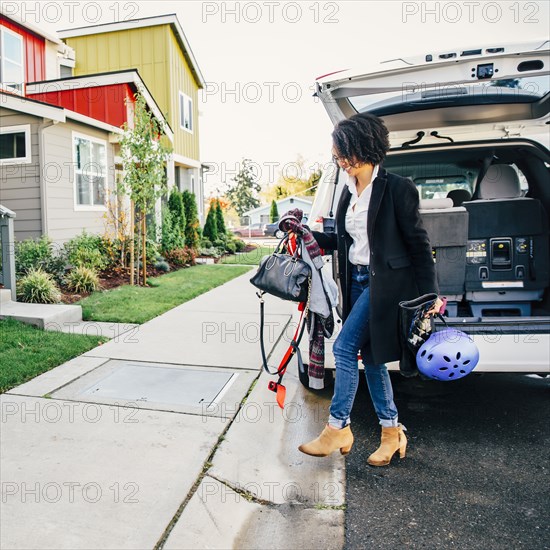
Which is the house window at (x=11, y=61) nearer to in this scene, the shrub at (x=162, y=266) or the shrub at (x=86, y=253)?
the shrub at (x=86, y=253)

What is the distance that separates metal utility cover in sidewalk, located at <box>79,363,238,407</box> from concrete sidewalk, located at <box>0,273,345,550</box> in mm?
14

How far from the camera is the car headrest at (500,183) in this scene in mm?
4457

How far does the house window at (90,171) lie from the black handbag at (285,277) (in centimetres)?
830

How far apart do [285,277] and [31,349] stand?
293cm

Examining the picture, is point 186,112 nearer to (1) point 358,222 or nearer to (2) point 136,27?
(2) point 136,27

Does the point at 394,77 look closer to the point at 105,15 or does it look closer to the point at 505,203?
the point at 505,203

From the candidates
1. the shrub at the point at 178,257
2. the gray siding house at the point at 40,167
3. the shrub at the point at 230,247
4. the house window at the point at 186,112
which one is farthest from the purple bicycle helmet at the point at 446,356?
the house window at the point at 186,112

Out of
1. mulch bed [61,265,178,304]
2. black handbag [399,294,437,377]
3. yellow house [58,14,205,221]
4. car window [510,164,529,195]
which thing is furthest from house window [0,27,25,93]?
black handbag [399,294,437,377]

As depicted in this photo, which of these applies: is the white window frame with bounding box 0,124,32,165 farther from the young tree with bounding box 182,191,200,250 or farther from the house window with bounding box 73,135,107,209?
the young tree with bounding box 182,191,200,250

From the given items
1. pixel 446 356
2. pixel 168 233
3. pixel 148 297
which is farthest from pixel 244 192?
pixel 446 356

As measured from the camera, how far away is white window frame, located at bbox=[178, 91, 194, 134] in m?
17.8

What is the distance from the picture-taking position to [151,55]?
16.9 m

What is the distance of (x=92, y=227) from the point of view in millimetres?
10773

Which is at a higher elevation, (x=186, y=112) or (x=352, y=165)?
(x=186, y=112)
